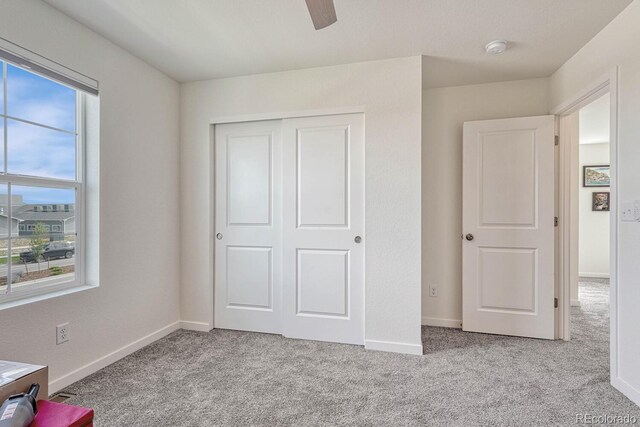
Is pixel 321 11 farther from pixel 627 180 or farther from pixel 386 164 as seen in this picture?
pixel 627 180

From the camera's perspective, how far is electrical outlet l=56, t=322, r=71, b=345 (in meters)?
2.02

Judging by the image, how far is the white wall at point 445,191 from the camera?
314 centimetres

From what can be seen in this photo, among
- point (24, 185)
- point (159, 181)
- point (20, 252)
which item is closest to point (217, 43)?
point (159, 181)

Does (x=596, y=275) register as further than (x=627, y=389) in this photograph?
Yes

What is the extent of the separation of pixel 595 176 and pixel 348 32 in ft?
17.8

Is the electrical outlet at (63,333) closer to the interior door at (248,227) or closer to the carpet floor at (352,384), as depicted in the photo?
the carpet floor at (352,384)

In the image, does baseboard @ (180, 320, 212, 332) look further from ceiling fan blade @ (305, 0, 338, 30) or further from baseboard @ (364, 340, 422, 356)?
ceiling fan blade @ (305, 0, 338, 30)

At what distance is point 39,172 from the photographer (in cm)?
203

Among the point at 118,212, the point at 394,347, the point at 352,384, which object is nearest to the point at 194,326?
Answer: the point at 118,212

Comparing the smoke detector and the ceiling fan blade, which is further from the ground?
the smoke detector

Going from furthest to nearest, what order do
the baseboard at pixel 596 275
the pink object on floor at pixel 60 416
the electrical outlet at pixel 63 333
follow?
the baseboard at pixel 596 275 → the electrical outlet at pixel 63 333 → the pink object on floor at pixel 60 416

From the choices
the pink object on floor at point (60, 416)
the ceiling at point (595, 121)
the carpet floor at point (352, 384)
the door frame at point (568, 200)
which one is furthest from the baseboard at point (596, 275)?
the pink object on floor at point (60, 416)

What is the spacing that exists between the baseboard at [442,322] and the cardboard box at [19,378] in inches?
114

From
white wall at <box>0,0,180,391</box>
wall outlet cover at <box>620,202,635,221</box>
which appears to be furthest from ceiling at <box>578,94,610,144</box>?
white wall at <box>0,0,180,391</box>
